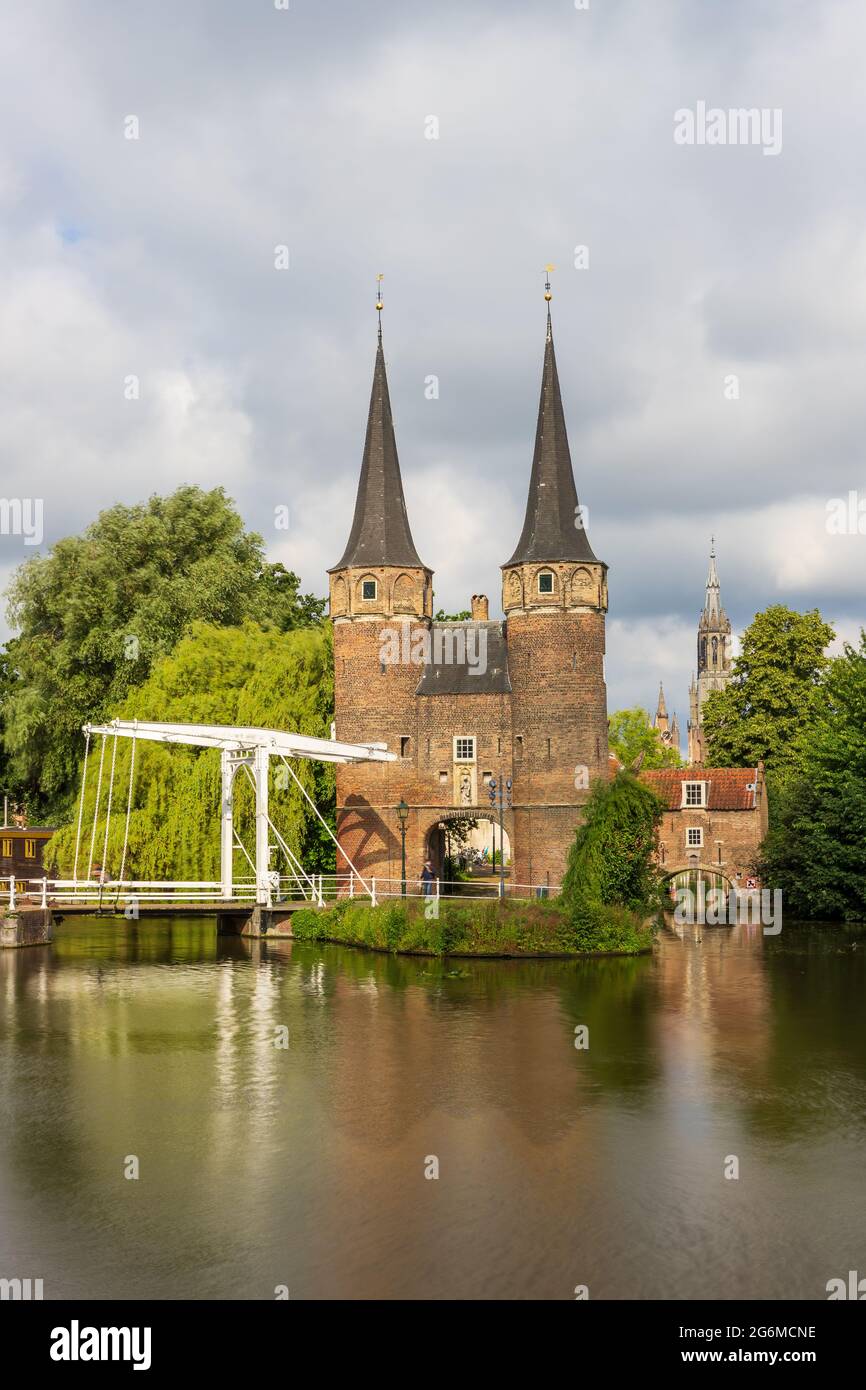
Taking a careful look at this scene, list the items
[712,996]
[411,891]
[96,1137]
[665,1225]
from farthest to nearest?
[411,891] → [712,996] → [96,1137] → [665,1225]

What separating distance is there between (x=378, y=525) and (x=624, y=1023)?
19.1 metres

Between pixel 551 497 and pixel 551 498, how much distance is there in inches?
1.8

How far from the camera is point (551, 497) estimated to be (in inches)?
1323

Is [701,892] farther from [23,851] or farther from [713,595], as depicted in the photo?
[713,595]

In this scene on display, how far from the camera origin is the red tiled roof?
42.6 metres

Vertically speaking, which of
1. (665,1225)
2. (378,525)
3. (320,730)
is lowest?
(665,1225)

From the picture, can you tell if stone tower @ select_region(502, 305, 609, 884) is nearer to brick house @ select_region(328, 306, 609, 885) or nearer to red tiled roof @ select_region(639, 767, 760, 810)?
brick house @ select_region(328, 306, 609, 885)

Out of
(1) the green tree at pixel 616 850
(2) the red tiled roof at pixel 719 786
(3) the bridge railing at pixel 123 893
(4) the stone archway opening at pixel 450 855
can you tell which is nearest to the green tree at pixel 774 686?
(2) the red tiled roof at pixel 719 786

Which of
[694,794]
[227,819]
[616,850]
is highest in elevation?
[694,794]

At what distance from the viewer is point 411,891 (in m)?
32.7

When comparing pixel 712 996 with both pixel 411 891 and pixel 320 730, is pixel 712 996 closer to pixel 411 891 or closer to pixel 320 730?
pixel 411 891

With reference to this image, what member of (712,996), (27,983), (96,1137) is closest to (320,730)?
(27,983)

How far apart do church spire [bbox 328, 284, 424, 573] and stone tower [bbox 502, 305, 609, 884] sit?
3.20 meters

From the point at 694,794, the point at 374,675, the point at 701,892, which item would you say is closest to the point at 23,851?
the point at 374,675
